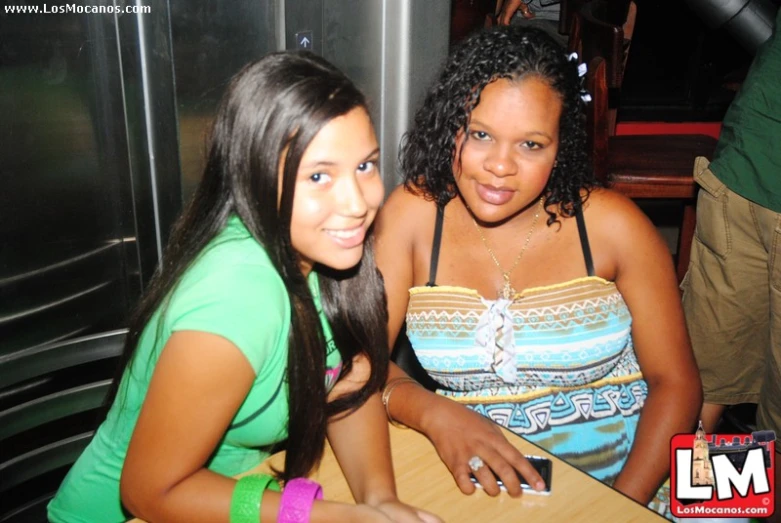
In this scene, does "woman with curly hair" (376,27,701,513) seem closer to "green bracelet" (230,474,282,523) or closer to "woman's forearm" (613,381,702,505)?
"woman's forearm" (613,381,702,505)

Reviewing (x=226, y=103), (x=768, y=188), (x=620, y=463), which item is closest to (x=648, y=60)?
(x=768, y=188)

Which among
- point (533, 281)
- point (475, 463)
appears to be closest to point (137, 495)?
point (475, 463)

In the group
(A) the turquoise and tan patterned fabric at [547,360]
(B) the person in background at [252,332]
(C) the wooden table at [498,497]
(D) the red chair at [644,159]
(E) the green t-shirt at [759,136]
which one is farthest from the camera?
(D) the red chair at [644,159]

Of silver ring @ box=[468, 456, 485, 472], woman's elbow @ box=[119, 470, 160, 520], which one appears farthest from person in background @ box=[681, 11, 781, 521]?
woman's elbow @ box=[119, 470, 160, 520]

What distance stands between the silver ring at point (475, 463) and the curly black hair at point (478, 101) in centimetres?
71

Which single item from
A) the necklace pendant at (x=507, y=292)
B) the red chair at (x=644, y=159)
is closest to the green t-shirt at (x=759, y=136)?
the red chair at (x=644, y=159)

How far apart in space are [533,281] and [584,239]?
16cm

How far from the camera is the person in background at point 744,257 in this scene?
2.18 metres

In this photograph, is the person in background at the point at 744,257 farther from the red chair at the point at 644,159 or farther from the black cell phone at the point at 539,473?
the black cell phone at the point at 539,473

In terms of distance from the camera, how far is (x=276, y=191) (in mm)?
1168

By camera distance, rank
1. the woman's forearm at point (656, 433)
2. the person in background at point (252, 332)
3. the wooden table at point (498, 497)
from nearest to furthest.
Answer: the person in background at point (252, 332) < the wooden table at point (498, 497) < the woman's forearm at point (656, 433)

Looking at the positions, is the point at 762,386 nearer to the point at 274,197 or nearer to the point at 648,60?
the point at 274,197

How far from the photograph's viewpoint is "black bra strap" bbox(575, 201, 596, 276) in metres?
1.75

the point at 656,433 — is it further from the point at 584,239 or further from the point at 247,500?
the point at 247,500
